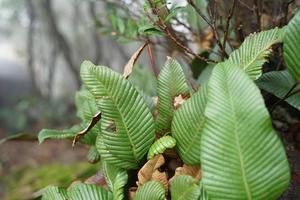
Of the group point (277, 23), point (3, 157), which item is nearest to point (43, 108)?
point (3, 157)

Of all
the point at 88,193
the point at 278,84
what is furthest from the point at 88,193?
the point at 278,84

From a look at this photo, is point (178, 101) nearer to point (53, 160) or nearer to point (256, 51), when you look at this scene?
point (256, 51)

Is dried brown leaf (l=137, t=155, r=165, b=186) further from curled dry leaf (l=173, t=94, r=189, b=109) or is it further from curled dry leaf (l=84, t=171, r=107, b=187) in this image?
curled dry leaf (l=84, t=171, r=107, b=187)

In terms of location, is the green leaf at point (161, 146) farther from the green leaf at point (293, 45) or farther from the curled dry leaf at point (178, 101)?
the green leaf at point (293, 45)

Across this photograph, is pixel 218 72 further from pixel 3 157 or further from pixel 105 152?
pixel 3 157

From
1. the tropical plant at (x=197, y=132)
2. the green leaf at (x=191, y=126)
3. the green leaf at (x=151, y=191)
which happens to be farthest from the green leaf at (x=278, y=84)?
the green leaf at (x=151, y=191)

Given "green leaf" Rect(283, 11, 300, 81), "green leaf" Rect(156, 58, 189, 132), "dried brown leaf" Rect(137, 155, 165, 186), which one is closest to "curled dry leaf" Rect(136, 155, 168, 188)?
"dried brown leaf" Rect(137, 155, 165, 186)

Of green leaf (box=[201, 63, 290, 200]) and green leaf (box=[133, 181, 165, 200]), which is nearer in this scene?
green leaf (box=[201, 63, 290, 200])

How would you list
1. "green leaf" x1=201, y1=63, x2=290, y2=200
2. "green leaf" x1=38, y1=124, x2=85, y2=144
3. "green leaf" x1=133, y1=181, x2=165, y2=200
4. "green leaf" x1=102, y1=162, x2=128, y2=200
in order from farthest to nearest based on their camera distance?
"green leaf" x1=38, y1=124, x2=85, y2=144, "green leaf" x1=102, y1=162, x2=128, y2=200, "green leaf" x1=133, y1=181, x2=165, y2=200, "green leaf" x1=201, y1=63, x2=290, y2=200
